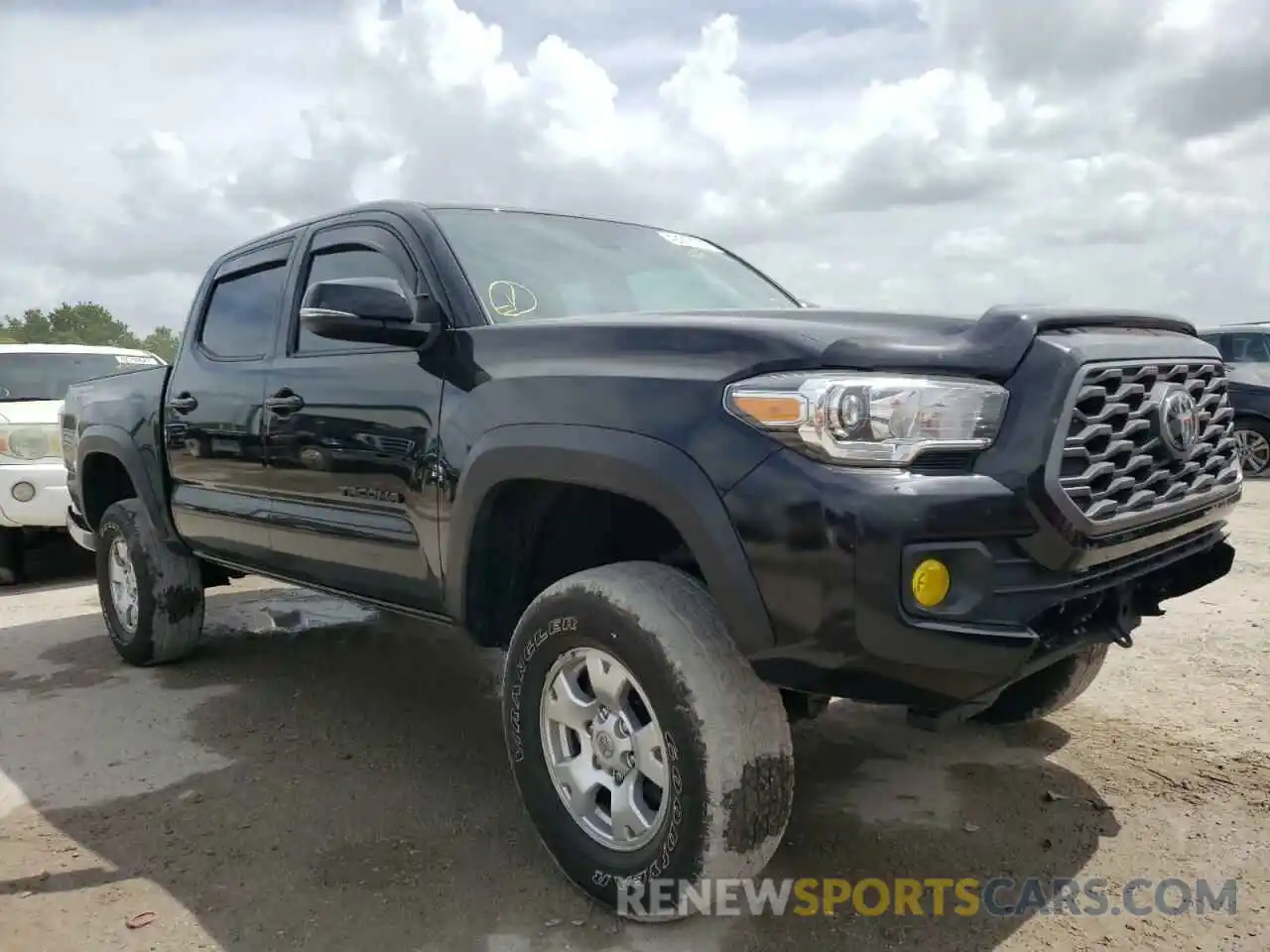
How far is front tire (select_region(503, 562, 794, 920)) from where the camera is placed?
95.6 inches

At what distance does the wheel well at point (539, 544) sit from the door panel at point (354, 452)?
216mm

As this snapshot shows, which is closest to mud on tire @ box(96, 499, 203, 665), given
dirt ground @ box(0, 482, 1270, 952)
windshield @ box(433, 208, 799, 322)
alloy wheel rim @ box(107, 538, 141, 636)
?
alloy wheel rim @ box(107, 538, 141, 636)

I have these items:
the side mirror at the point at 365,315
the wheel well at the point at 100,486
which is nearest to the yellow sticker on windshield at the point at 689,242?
the side mirror at the point at 365,315

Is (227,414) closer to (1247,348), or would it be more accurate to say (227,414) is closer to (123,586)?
(123,586)

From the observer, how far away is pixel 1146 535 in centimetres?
261

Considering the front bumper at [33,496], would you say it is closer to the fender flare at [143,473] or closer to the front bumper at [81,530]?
the front bumper at [81,530]

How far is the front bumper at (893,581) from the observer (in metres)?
2.18

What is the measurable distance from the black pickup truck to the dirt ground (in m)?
0.31

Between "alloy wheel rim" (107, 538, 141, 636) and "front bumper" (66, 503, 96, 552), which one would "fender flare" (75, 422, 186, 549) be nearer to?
"alloy wheel rim" (107, 538, 141, 636)

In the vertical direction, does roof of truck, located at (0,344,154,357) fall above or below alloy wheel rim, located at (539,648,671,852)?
above

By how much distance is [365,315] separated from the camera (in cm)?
301

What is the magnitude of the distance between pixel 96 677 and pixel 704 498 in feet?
13.1

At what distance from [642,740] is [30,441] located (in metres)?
6.49

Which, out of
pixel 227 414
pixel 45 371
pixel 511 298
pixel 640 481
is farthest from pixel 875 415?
pixel 45 371
